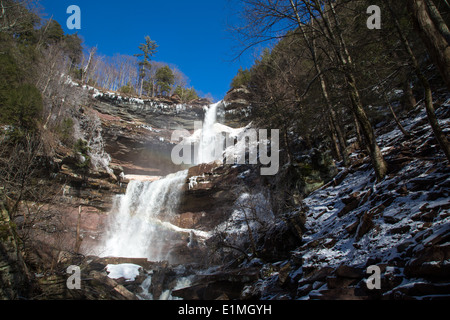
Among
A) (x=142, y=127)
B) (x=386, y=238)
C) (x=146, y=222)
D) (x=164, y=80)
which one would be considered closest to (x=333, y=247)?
(x=386, y=238)

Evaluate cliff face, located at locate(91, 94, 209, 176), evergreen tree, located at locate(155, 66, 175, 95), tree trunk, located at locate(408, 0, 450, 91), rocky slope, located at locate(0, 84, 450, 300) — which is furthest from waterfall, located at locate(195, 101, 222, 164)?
tree trunk, located at locate(408, 0, 450, 91)

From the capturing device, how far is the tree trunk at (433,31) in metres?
3.70

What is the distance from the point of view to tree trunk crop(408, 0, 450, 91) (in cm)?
370

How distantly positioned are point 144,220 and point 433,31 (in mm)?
23132

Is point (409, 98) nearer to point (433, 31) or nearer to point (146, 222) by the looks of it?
point (433, 31)

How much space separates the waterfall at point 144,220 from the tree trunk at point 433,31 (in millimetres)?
19758

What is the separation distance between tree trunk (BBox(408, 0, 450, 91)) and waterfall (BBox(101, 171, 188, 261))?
1976 cm

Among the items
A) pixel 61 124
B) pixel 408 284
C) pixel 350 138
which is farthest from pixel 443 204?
pixel 61 124

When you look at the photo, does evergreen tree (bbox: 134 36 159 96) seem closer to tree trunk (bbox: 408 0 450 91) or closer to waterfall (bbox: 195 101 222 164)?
waterfall (bbox: 195 101 222 164)

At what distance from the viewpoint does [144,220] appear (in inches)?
878

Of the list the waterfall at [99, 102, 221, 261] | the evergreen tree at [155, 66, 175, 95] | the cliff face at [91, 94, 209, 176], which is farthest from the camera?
the evergreen tree at [155, 66, 175, 95]

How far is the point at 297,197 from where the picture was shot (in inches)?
351

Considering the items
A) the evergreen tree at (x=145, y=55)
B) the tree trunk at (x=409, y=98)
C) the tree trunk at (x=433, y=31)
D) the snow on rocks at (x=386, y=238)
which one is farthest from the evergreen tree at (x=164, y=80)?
the tree trunk at (x=433, y=31)

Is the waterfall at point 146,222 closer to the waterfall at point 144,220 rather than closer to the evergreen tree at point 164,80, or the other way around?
the waterfall at point 144,220
